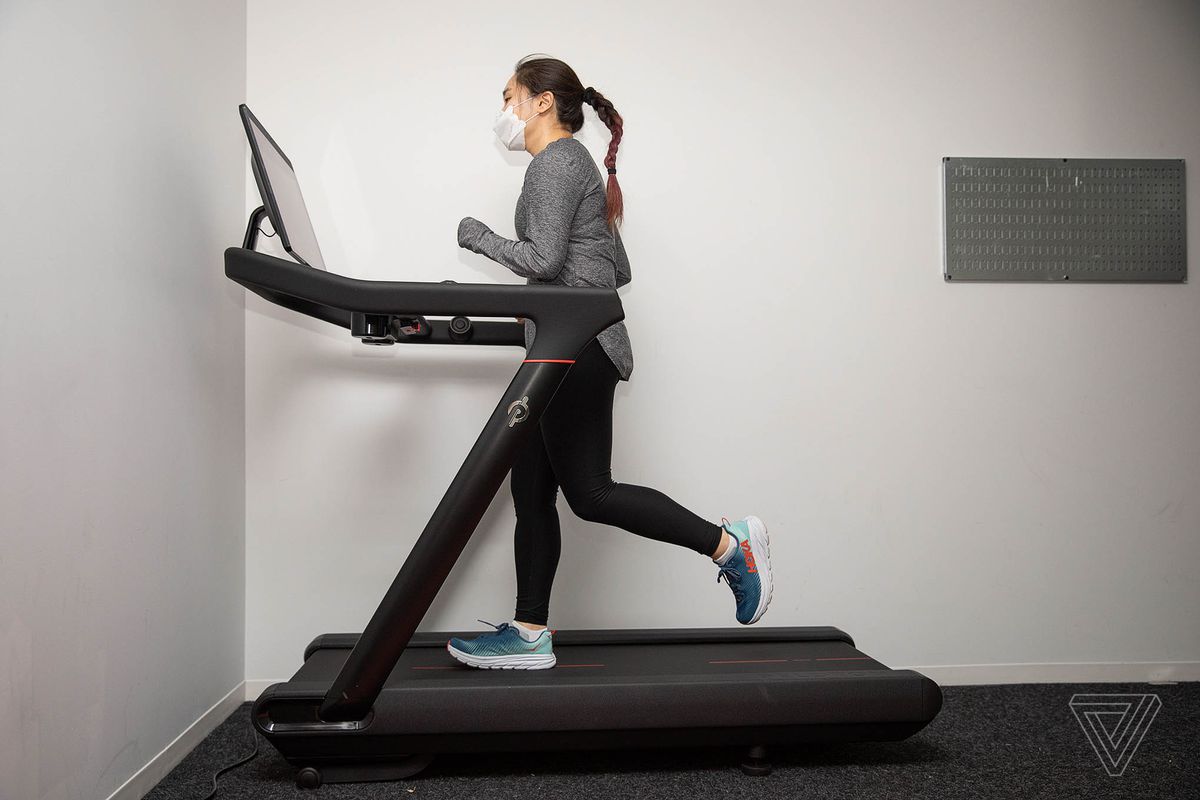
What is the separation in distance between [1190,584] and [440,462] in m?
2.20

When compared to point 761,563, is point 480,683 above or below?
below

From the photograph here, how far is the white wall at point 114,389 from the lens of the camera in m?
1.18

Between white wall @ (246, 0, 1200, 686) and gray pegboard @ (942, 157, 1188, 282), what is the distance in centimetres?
5

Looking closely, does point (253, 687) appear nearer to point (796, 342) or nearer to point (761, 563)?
point (761, 563)

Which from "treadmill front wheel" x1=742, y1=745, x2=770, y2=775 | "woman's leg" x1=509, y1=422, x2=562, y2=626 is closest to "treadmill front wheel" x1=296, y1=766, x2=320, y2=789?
"woman's leg" x1=509, y1=422, x2=562, y2=626

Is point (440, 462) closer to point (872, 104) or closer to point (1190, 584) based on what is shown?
point (872, 104)

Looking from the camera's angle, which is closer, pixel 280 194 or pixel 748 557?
pixel 280 194

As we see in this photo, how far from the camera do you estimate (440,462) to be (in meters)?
2.16

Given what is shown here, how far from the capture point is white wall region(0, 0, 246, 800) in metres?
1.18

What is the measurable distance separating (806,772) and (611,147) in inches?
60.0

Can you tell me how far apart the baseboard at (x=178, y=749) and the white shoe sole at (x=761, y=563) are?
1.25 metres

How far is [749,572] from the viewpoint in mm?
1711

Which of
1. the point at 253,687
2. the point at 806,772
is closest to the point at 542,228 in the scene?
the point at 806,772

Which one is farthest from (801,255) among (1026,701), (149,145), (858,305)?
(149,145)
